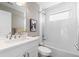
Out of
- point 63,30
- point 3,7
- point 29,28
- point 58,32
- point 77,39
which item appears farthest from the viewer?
point 29,28

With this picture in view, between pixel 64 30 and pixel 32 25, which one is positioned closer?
pixel 64 30

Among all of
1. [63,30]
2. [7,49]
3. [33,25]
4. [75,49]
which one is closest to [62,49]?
[75,49]

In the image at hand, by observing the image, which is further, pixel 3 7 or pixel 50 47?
pixel 50 47

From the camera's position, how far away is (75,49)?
1.65 m

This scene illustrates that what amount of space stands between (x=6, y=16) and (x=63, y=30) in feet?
4.43

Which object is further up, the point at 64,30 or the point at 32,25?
the point at 32,25

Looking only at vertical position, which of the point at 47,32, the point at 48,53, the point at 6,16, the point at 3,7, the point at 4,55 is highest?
the point at 3,7

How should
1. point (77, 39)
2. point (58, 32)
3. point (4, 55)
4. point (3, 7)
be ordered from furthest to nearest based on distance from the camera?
point (58, 32) → point (77, 39) → point (3, 7) → point (4, 55)

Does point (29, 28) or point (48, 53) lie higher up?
point (29, 28)

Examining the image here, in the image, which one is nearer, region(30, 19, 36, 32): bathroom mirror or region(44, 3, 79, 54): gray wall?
region(44, 3, 79, 54): gray wall

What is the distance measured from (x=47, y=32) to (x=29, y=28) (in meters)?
0.56

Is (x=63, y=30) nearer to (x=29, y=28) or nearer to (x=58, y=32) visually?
(x=58, y=32)

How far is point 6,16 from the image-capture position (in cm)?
156

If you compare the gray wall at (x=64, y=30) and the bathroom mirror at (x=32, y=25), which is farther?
the bathroom mirror at (x=32, y=25)
